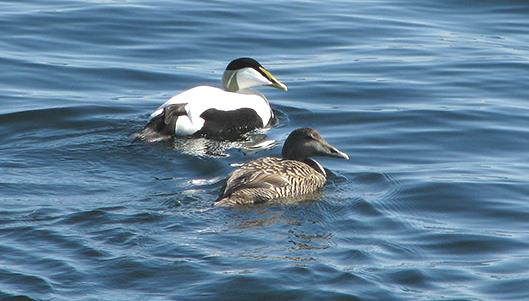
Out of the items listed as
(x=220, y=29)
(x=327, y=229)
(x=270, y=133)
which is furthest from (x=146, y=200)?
(x=220, y=29)

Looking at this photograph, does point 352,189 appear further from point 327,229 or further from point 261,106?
point 261,106

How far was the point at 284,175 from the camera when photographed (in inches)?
440

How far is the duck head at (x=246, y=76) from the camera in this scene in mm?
14266

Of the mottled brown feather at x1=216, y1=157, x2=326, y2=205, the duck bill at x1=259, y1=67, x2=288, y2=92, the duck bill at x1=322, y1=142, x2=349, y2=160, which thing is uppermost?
the duck bill at x1=259, y1=67, x2=288, y2=92

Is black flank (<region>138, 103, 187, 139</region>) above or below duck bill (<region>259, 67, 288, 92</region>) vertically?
below

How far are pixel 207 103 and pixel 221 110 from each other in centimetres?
18

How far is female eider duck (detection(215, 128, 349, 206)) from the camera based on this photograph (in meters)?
10.8

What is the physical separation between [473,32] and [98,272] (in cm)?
1050

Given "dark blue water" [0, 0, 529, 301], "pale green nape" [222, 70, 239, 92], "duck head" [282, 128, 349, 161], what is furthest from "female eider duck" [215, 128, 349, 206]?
"pale green nape" [222, 70, 239, 92]

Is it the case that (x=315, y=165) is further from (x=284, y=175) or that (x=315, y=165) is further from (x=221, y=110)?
(x=221, y=110)

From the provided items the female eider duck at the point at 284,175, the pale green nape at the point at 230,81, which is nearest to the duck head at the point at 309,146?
the female eider duck at the point at 284,175

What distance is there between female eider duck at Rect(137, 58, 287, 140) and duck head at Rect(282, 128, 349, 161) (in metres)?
1.55

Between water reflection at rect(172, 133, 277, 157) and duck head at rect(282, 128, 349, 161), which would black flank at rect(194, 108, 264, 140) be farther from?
duck head at rect(282, 128, 349, 161)

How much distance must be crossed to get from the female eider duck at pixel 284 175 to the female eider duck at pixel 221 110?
145 cm
